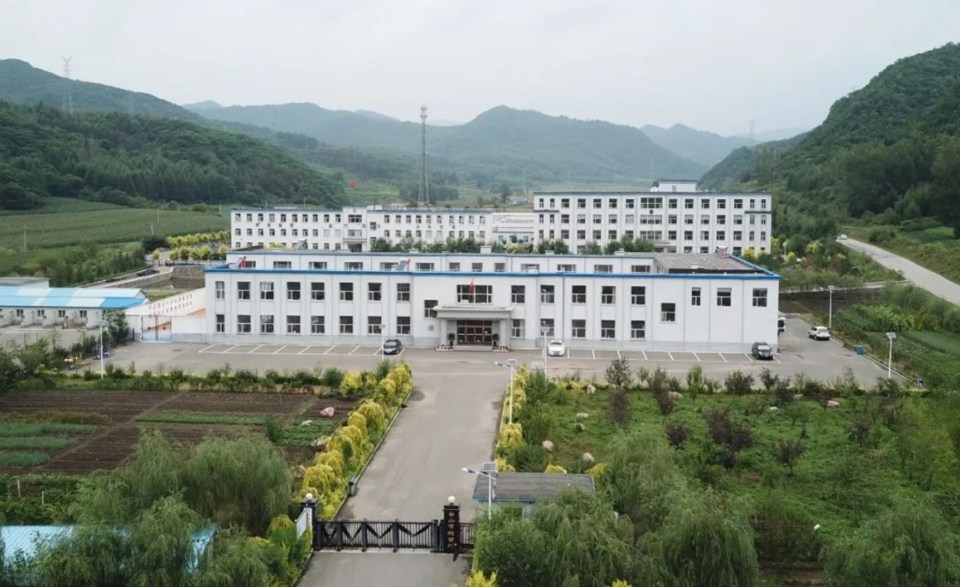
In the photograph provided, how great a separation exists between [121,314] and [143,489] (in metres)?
18.8

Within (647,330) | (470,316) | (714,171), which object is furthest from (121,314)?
(714,171)

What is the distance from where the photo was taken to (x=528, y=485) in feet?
36.3

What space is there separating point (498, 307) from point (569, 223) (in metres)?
21.2

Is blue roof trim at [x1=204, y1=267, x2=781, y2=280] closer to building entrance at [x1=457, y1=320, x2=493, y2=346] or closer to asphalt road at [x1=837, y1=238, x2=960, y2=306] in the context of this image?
building entrance at [x1=457, y1=320, x2=493, y2=346]

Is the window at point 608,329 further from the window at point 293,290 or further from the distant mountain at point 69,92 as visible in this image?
the distant mountain at point 69,92

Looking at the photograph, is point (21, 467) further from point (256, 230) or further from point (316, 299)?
point (256, 230)

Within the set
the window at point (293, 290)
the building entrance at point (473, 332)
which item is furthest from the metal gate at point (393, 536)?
the window at point (293, 290)

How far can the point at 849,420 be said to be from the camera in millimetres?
17031

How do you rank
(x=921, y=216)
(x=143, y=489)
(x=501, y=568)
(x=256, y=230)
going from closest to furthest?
1. (x=501, y=568)
2. (x=143, y=489)
3. (x=921, y=216)
4. (x=256, y=230)

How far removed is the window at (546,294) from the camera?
84.6 feet

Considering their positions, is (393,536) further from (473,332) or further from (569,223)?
(569,223)

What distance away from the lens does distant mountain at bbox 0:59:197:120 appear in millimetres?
162625

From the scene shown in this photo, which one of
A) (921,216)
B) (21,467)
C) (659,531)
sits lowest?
(21,467)

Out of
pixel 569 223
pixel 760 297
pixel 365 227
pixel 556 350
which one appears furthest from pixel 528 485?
pixel 365 227
